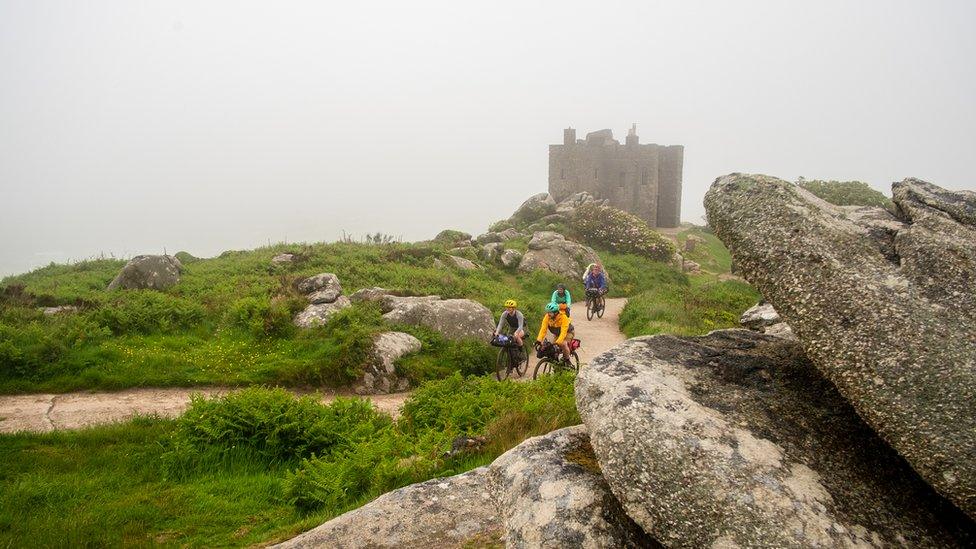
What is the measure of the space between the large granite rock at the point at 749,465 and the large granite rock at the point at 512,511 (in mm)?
600

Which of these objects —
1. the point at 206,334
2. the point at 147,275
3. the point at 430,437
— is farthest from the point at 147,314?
the point at 430,437

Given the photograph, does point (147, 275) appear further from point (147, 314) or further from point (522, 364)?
point (522, 364)

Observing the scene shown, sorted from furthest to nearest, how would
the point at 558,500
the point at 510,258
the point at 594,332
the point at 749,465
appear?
the point at 510,258 < the point at 594,332 < the point at 558,500 < the point at 749,465

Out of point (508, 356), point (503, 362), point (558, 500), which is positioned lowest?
point (503, 362)

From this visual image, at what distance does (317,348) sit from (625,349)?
39.6 feet

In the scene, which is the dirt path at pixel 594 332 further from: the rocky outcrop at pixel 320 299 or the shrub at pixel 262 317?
the shrub at pixel 262 317

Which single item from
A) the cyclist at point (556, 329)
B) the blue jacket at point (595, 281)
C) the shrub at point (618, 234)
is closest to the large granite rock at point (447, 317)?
the cyclist at point (556, 329)

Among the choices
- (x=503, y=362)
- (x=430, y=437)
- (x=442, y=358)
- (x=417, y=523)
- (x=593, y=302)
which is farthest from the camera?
(x=593, y=302)

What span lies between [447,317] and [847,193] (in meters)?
36.6

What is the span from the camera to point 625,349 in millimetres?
5094

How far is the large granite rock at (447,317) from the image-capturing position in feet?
57.5

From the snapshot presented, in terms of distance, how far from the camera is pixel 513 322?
15.2 meters

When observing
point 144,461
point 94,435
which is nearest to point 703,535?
point 144,461

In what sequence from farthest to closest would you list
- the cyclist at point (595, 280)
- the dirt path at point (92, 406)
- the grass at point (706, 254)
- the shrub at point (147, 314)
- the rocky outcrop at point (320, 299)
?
the grass at point (706, 254)
the cyclist at point (595, 280)
the rocky outcrop at point (320, 299)
the shrub at point (147, 314)
the dirt path at point (92, 406)
